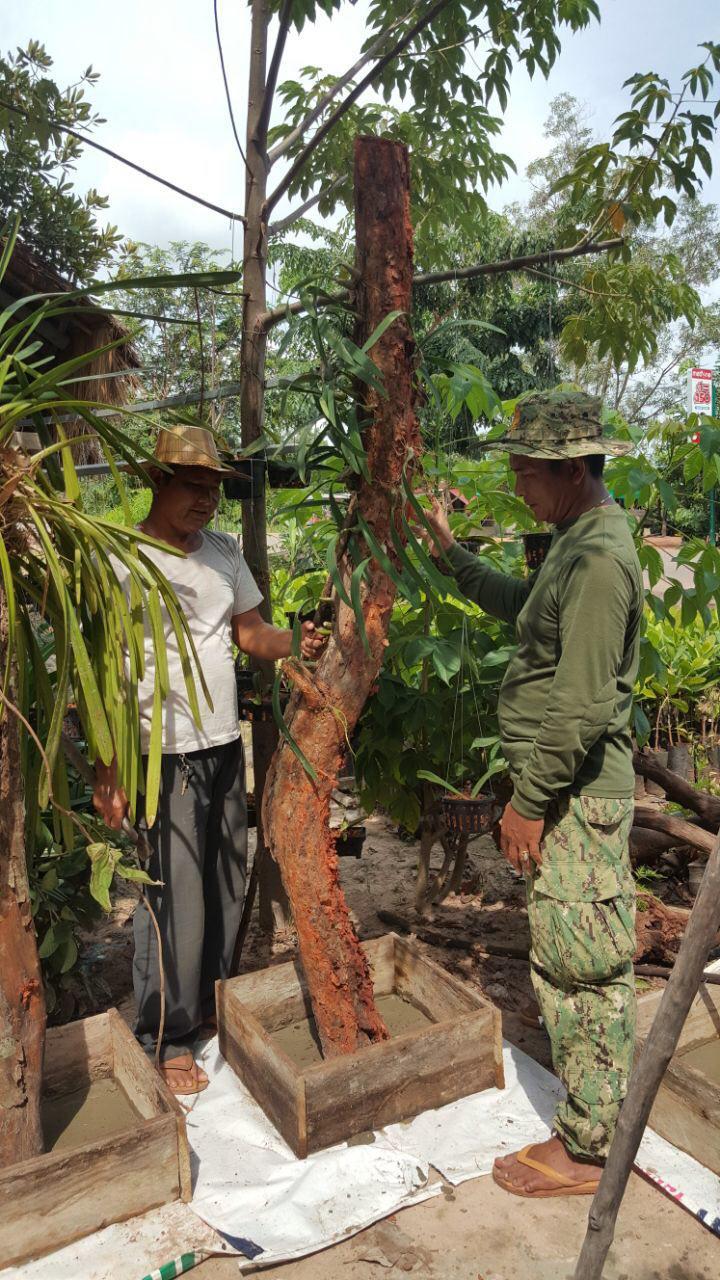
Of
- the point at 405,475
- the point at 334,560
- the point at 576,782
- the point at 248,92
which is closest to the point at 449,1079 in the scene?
the point at 576,782

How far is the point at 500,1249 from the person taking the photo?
179cm

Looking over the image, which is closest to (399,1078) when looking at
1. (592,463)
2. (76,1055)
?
(76,1055)

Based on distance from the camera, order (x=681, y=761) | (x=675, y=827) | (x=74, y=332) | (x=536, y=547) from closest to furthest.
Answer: (x=536, y=547) → (x=675, y=827) → (x=74, y=332) → (x=681, y=761)

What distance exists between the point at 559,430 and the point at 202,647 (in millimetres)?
1065

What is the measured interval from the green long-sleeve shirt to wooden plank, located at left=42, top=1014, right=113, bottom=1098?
4.05 feet

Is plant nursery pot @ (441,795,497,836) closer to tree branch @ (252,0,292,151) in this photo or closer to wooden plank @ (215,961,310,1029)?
wooden plank @ (215,961,310,1029)

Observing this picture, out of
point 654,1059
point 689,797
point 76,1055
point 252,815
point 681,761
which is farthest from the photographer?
point 681,761

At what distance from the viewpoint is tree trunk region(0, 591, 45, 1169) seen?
1.72 metres

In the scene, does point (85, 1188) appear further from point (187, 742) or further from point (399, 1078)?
point (187, 742)

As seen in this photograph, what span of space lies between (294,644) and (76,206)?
304 centimetres

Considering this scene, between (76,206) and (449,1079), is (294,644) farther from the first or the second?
(76,206)

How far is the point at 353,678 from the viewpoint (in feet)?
7.19

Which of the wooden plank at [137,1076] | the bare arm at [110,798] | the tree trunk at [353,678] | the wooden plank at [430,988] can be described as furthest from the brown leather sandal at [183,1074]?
the bare arm at [110,798]

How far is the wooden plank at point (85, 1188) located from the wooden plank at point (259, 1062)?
300 mm
